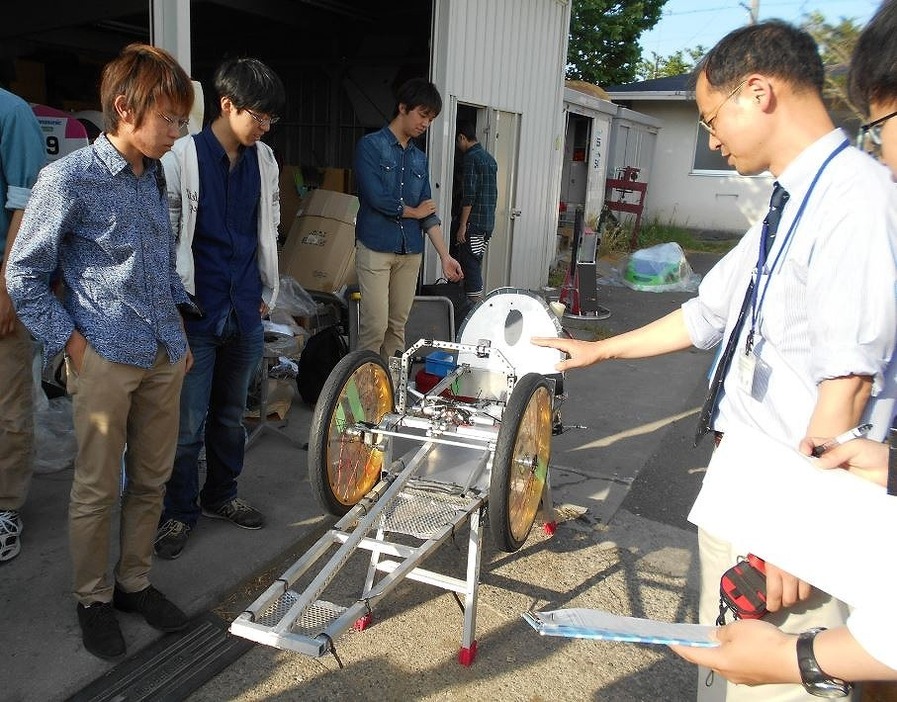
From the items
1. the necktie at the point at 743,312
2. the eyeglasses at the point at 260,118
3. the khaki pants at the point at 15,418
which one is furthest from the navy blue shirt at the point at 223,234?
the necktie at the point at 743,312

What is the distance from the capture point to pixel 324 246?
6.49 meters

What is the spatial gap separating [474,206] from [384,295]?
2653mm

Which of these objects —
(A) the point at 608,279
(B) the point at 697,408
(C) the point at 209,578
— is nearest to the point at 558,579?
(C) the point at 209,578

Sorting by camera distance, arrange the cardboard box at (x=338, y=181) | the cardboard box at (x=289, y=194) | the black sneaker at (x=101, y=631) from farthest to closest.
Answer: the cardboard box at (x=338, y=181)
the cardboard box at (x=289, y=194)
the black sneaker at (x=101, y=631)

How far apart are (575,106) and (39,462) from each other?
431 inches

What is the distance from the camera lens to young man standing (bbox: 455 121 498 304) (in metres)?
7.25

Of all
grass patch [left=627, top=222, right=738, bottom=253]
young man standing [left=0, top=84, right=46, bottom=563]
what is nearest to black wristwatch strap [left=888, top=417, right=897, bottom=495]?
young man standing [left=0, top=84, right=46, bottom=563]

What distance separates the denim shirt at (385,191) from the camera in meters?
4.91

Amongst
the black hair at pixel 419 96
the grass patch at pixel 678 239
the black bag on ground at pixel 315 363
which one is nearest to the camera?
the black hair at pixel 419 96

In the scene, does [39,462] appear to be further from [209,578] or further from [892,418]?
[892,418]

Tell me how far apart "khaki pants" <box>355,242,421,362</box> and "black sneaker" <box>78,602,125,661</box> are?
8.81 feet

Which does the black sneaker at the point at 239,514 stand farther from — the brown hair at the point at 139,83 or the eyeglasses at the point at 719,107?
the eyeglasses at the point at 719,107

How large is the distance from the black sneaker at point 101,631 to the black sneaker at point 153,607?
11 cm

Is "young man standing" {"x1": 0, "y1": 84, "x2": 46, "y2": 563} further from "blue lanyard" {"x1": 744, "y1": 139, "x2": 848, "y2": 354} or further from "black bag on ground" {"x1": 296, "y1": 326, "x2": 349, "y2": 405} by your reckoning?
"blue lanyard" {"x1": 744, "y1": 139, "x2": 848, "y2": 354}
